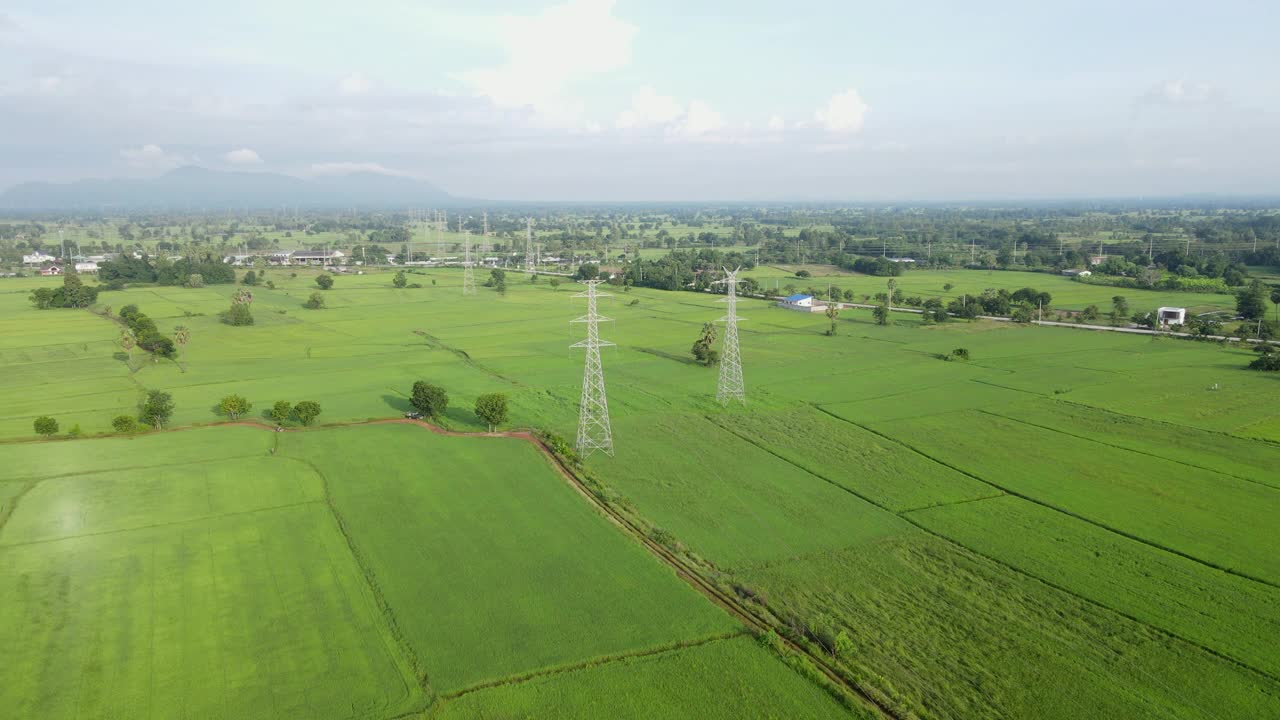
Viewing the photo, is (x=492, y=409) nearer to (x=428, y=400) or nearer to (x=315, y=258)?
(x=428, y=400)

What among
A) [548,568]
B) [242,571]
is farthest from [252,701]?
[548,568]

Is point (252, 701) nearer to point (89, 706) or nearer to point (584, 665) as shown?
point (89, 706)

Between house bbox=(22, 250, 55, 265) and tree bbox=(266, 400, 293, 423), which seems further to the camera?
house bbox=(22, 250, 55, 265)

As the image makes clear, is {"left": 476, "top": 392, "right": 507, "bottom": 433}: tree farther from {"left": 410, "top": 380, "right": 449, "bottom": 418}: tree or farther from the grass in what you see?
the grass

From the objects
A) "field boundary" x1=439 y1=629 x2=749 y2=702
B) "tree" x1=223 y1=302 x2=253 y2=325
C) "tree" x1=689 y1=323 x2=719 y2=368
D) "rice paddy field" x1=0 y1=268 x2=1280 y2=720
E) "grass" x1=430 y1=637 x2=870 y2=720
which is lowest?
"grass" x1=430 y1=637 x2=870 y2=720

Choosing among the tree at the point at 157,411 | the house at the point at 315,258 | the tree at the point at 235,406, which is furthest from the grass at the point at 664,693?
the house at the point at 315,258

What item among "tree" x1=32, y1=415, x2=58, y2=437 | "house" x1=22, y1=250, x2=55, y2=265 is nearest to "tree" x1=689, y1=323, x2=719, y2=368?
"tree" x1=32, y1=415, x2=58, y2=437

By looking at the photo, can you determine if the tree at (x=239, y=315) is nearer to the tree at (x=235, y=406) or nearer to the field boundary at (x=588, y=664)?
the tree at (x=235, y=406)

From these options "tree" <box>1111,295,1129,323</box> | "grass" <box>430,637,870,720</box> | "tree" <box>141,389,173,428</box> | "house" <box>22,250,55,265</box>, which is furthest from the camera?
"house" <box>22,250,55,265</box>
